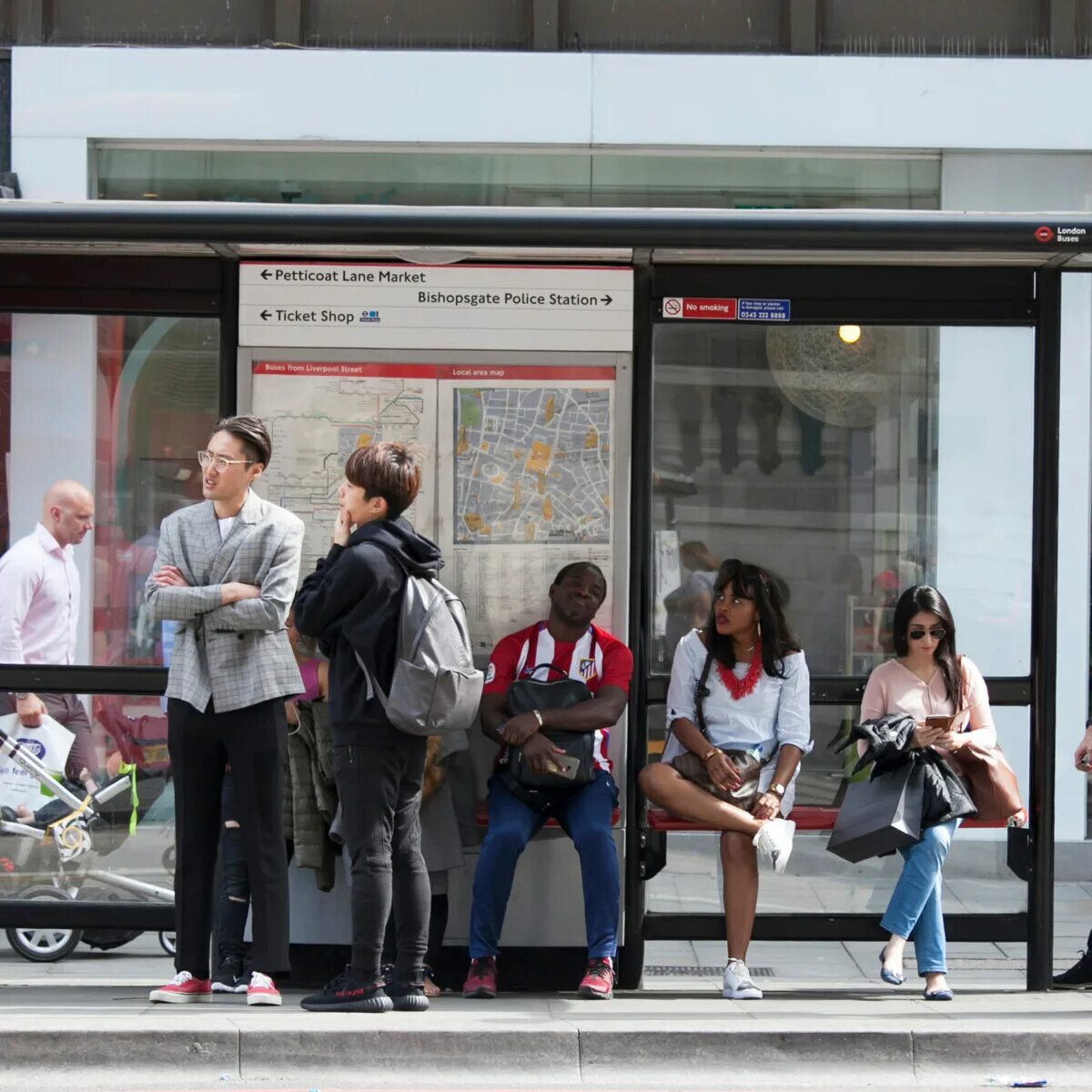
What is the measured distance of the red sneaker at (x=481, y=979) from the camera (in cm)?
589

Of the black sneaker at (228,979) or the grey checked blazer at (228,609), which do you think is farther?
the black sneaker at (228,979)

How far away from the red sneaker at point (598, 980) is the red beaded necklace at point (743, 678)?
1.05 meters

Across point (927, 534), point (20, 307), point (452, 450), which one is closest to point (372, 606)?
point (452, 450)

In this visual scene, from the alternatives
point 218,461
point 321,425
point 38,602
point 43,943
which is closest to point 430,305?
point 321,425

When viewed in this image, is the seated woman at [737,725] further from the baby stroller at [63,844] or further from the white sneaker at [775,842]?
the baby stroller at [63,844]

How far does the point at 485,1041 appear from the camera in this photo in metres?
5.30

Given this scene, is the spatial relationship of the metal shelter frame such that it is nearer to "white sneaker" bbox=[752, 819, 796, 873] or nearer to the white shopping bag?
the white shopping bag

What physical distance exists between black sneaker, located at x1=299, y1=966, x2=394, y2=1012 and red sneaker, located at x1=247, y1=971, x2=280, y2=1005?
0.11 meters

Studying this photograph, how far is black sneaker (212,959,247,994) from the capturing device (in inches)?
228

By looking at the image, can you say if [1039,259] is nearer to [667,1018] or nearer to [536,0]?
[667,1018]

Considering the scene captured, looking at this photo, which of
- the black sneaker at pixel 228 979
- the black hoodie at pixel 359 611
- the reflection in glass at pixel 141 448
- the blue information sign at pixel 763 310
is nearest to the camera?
the black hoodie at pixel 359 611

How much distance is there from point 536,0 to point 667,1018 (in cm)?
682

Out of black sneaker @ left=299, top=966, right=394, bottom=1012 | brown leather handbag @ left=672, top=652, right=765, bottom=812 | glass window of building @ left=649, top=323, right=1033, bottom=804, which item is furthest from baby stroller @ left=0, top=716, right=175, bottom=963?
glass window of building @ left=649, top=323, right=1033, bottom=804

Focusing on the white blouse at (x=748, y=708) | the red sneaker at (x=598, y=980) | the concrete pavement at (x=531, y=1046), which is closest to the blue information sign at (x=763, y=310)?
the white blouse at (x=748, y=708)
